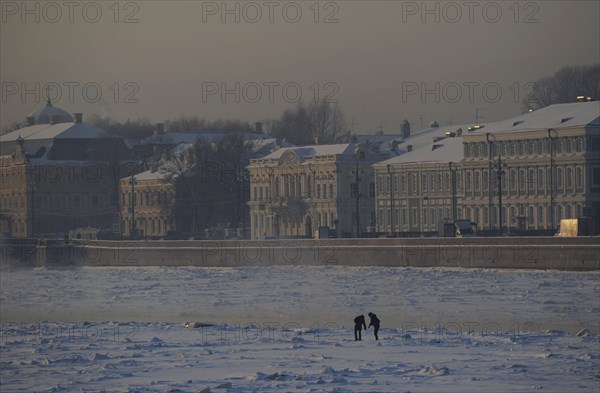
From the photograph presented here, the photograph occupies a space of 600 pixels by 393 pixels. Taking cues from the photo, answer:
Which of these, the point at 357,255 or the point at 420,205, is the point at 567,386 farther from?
the point at 420,205

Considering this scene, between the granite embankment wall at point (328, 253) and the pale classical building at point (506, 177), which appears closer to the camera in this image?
the granite embankment wall at point (328, 253)

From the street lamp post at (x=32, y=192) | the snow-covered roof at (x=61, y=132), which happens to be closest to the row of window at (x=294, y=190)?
the street lamp post at (x=32, y=192)

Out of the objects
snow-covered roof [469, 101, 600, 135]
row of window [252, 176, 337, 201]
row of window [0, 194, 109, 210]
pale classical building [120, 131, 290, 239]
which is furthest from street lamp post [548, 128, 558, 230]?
row of window [0, 194, 109, 210]

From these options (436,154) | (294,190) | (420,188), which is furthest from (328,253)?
(294,190)

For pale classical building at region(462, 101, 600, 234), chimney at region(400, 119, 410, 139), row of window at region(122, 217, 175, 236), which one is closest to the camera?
pale classical building at region(462, 101, 600, 234)

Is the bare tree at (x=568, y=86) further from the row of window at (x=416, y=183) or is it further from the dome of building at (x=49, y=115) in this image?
the dome of building at (x=49, y=115)

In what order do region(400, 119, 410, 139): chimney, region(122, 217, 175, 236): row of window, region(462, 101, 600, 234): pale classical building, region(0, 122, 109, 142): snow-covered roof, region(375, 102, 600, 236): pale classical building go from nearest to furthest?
region(462, 101, 600, 234): pale classical building
region(375, 102, 600, 236): pale classical building
region(122, 217, 175, 236): row of window
region(400, 119, 410, 139): chimney
region(0, 122, 109, 142): snow-covered roof

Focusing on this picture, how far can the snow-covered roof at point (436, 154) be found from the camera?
8131 cm

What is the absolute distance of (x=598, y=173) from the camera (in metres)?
70.4

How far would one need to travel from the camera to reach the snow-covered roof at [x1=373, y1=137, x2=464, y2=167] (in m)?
81.3

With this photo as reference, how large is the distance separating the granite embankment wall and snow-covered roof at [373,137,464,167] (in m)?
14.2

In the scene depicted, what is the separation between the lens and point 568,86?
88.6 m

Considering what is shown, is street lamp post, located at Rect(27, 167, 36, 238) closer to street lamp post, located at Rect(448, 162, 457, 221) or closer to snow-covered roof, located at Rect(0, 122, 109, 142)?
snow-covered roof, located at Rect(0, 122, 109, 142)

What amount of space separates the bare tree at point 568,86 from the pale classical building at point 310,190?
8286mm
